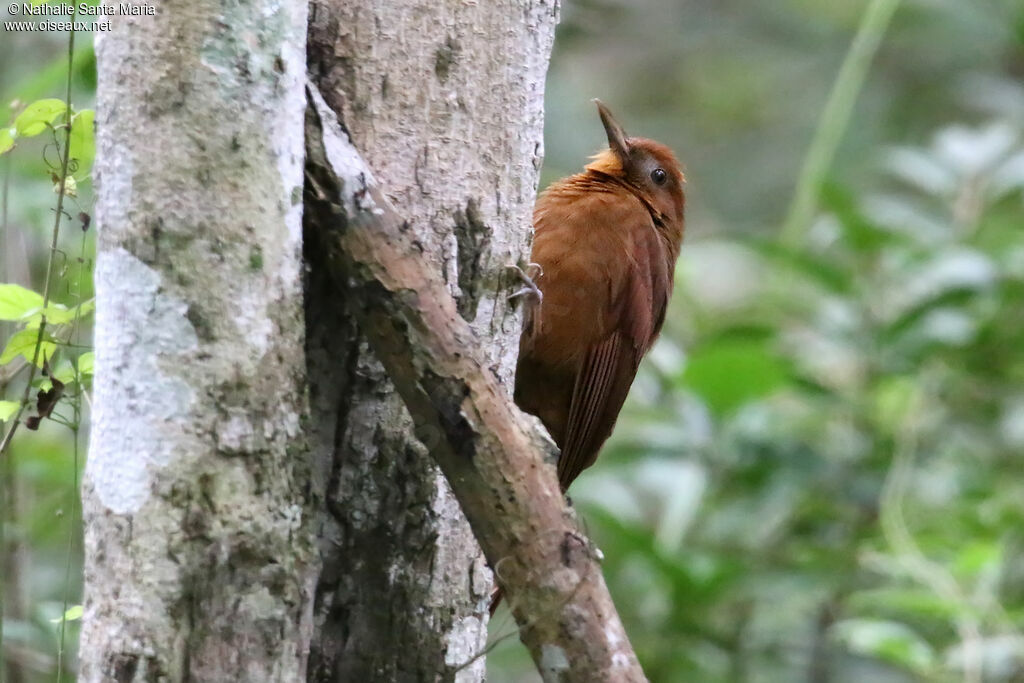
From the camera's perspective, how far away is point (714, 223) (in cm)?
652

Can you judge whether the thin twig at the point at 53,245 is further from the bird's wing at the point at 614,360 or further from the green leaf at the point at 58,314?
the bird's wing at the point at 614,360

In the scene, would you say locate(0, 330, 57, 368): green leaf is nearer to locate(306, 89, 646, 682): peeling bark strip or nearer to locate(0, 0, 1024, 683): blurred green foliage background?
locate(306, 89, 646, 682): peeling bark strip

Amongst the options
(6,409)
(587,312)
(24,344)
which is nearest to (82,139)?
(24,344)

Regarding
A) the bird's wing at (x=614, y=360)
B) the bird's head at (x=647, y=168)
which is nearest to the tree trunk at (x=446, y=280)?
the bird's wing at (x=614, y=360)

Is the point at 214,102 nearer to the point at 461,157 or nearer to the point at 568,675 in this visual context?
the point at 461,157

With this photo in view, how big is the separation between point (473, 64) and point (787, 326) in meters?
2.96

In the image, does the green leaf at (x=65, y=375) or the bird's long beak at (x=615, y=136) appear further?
the bird's long beak at (x=615, y=136)

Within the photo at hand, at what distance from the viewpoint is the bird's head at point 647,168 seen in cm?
338

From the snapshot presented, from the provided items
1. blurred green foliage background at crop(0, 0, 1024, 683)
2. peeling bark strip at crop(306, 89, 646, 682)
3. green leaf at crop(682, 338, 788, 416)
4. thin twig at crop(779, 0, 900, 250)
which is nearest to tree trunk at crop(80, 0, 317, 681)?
peeling bark strip at crop(306, 89, 646, 682)

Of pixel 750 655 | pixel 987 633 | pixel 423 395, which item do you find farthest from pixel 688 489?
pixel 423 395

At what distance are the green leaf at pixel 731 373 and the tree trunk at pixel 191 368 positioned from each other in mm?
2077

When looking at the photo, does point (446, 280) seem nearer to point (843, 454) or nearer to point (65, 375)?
point (65, 375)

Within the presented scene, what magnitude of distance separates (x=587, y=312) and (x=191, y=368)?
63.4 inches

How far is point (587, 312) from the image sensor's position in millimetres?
2951
